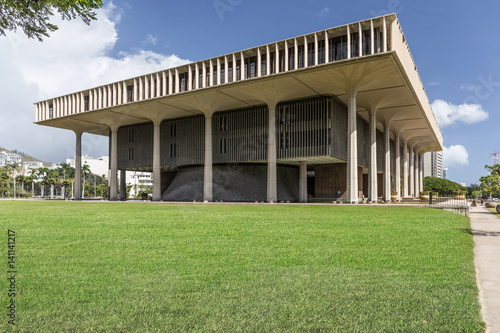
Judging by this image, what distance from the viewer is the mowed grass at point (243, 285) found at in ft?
12.9

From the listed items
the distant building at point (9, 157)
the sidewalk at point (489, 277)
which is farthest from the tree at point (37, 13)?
the distant building at point (9, 157)

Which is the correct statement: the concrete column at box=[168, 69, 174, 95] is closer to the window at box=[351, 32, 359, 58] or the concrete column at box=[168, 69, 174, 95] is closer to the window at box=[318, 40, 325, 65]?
the window at box=[318, 40, 325, 65]

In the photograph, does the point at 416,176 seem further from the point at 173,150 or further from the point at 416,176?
the point at 173,150

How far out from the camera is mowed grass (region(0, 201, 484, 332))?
12.9 ft

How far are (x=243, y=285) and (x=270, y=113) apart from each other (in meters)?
35.6

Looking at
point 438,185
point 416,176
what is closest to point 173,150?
point 416,176

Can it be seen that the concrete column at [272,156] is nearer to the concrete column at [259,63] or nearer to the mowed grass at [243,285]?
the concrete column at [259,63]

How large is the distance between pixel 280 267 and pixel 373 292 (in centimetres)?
190

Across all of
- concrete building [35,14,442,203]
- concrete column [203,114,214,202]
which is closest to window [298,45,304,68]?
concrete building [35,14,442,203]

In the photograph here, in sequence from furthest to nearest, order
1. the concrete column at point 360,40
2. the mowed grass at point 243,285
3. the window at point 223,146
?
1. the window at point 223,146
2. the concrete column at point 360,40
3. the mowed grass at point 243,285

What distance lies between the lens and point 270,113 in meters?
40.0

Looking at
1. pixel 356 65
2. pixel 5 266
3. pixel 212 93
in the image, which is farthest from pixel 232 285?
pixel 212 93

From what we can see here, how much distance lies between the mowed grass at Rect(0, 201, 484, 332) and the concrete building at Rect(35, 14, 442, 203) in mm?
25453

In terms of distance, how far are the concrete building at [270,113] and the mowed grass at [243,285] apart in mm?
25453
